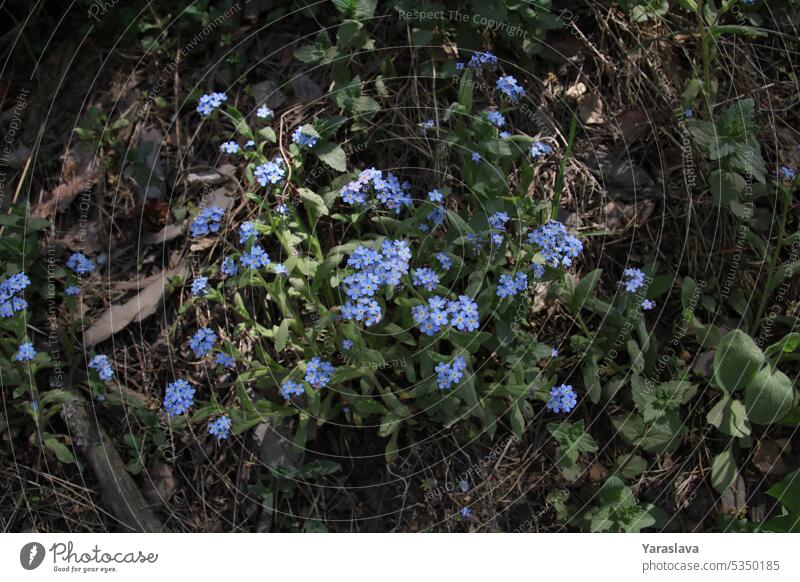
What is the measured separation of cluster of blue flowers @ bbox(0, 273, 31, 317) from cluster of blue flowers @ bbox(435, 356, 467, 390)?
272 centimetres

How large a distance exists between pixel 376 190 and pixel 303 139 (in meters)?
0.61

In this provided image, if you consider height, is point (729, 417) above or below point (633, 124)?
below

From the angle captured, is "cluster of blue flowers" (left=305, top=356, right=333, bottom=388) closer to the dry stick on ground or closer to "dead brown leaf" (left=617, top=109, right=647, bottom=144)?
the dry stick on ground

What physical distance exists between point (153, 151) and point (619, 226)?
134 inches

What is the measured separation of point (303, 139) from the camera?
16.1 feet

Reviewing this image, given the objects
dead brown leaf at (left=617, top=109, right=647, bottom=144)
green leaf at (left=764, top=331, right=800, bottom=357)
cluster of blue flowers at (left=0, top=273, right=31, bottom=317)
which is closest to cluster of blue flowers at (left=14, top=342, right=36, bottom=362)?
cluster of blue flowers at (left=0, top=273, right=31, bottom=317)

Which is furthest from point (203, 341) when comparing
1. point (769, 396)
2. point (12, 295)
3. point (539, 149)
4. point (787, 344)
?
point (787, 344)

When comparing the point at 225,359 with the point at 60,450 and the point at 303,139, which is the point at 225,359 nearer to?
the point at 60,450

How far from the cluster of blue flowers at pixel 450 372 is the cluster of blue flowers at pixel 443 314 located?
0.19 meters

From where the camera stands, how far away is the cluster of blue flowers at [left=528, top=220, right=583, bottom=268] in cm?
442

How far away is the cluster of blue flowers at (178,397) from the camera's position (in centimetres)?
451

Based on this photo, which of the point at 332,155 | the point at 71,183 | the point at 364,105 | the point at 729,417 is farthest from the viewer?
the point at 71,183

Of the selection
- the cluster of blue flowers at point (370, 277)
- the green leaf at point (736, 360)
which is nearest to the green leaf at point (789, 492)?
the green leaf at point (736, 360)
